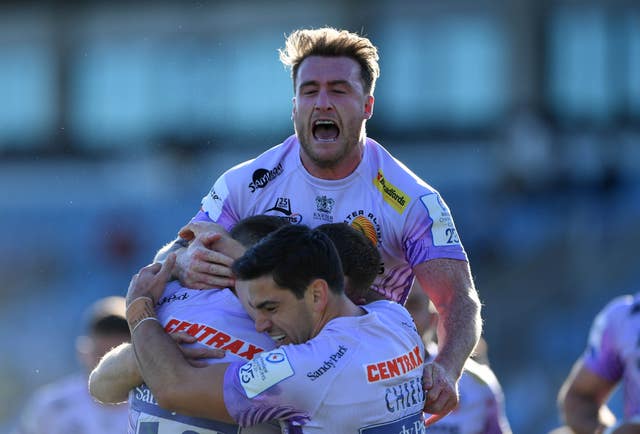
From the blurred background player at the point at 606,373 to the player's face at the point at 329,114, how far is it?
1.93 m

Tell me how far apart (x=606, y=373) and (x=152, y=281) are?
2.85m

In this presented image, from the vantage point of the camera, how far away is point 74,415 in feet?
27.9

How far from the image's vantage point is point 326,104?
5.41 m

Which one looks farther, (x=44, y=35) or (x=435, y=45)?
(x=44, y=35)

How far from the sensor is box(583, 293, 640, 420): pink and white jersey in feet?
21.3

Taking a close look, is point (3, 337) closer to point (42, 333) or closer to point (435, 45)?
point (42, 333)

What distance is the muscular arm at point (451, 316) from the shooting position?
4914 mm

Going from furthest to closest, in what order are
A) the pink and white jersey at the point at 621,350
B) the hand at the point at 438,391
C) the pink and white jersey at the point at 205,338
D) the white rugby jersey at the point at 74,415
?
1. the white rugby jersey at the point at 74,415
2. the pink and white jersey at the point at 621,350
3. the hand at the point at 438,391
4. the pink and white jersey at the point at 205,338

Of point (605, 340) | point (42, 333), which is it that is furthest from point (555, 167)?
point (605, 340)

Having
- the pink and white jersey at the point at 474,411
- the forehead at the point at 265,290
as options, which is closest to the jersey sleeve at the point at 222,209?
the forehead at the point at 265,290

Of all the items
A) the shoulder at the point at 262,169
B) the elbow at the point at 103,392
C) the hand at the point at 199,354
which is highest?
the shoulder at the point at 262,169

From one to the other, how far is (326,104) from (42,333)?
14.6 m

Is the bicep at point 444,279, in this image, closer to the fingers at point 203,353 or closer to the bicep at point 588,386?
the fingers at point 203,353

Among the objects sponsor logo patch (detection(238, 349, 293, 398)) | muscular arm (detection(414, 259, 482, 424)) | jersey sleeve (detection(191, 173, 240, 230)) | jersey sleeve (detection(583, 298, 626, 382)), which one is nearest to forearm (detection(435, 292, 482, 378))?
muscular arm (detection(414, 259, 482, 424))
